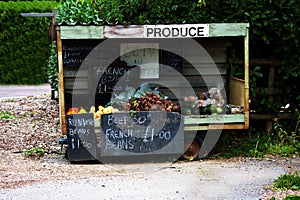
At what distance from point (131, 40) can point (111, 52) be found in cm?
38

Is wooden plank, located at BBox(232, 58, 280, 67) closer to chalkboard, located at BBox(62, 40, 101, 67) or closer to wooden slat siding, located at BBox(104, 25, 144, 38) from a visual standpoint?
wooden slat siding, located at BBox(104, 25, 144, 38)

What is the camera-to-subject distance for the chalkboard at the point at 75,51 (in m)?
8.18

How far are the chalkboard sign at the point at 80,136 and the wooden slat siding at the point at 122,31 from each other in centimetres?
104

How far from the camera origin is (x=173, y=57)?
8.31m

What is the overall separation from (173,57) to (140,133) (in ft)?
5.29

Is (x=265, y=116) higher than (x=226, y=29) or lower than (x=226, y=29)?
lower

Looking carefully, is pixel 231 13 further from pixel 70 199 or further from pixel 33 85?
pixel 33 85

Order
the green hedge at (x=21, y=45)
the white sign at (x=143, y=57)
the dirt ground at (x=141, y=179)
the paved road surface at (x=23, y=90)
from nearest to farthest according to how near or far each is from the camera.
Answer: the dirt ground at (x=141, y=179), the white sign at (x=143, y=57), the paved road surface at (x=23, y=90), the green hedge at (x=21, y=45)

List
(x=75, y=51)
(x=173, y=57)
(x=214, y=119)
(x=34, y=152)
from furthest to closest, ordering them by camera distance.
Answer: (x=173, y=57) < (x=75, y=51) < (x=34, y=152) < (x=214, y=119)

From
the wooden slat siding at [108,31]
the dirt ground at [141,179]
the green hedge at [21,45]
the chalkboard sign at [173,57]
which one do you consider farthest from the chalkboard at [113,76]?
the green hedge at [21,45]

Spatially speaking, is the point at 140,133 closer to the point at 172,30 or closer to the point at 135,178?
the point at 135,178

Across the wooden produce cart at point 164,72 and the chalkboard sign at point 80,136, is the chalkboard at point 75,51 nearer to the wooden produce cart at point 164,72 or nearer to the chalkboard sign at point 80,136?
the wooden produce cart at point 164,72

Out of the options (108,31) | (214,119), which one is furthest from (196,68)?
(108,31)

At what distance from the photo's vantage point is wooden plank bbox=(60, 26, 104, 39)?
706cm
